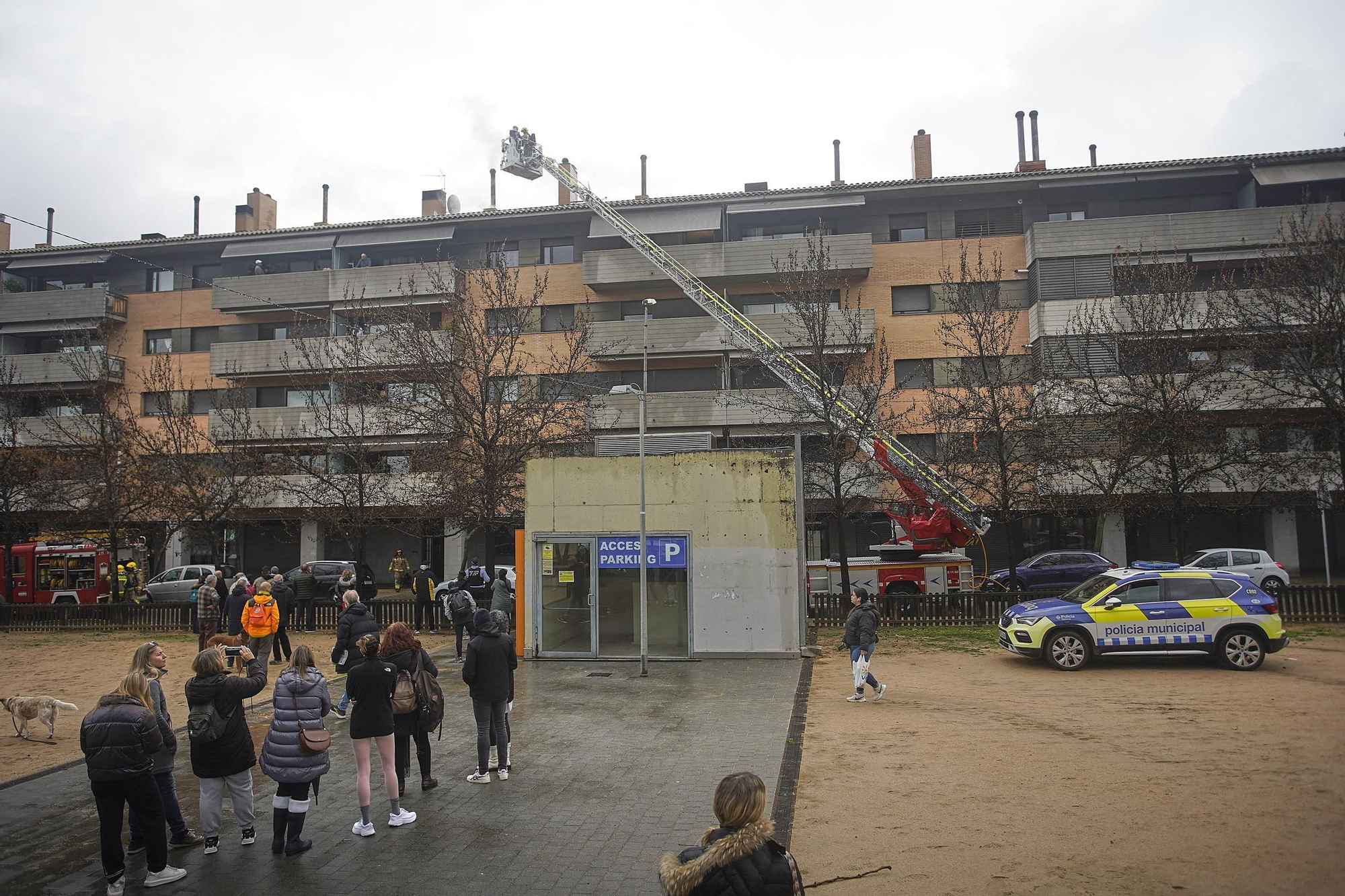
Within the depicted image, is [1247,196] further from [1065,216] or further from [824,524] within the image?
[824,524]

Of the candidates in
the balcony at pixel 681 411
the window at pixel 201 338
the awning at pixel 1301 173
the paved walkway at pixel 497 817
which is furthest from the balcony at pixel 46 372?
the awning at pixel 1301 173

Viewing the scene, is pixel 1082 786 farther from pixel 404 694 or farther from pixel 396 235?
pixel 396 235

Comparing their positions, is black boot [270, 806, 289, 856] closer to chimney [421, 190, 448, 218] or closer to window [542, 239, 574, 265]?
window [542, 239, 574, 265]

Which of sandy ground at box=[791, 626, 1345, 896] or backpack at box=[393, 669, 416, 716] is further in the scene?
backpack at box=[393, 669, 416, 716]

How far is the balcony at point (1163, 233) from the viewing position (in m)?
31.3

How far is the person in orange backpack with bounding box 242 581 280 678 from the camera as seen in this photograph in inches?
557

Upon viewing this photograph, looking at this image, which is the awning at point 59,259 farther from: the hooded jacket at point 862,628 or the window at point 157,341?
the hooded jacket at point 862,628

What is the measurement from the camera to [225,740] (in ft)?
21.7

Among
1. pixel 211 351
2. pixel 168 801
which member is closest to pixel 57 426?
pixel 211 351

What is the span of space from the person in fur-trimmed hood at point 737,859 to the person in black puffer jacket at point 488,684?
5.16 metres

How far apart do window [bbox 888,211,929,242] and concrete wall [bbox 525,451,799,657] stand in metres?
22.3

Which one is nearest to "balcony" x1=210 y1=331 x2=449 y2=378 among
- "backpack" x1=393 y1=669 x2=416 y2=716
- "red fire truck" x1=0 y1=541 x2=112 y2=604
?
"red fire truck" x1=0 y1=541 x2=112 y2=604

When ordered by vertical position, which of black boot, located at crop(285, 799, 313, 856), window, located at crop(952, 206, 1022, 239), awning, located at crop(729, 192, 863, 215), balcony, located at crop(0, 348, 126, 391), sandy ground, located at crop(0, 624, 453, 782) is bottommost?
sandy ground, located at crop(0, 624, 453, 782)

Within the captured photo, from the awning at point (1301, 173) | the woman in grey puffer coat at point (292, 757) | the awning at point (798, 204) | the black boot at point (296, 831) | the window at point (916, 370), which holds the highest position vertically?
the awning at point (798, 204)
